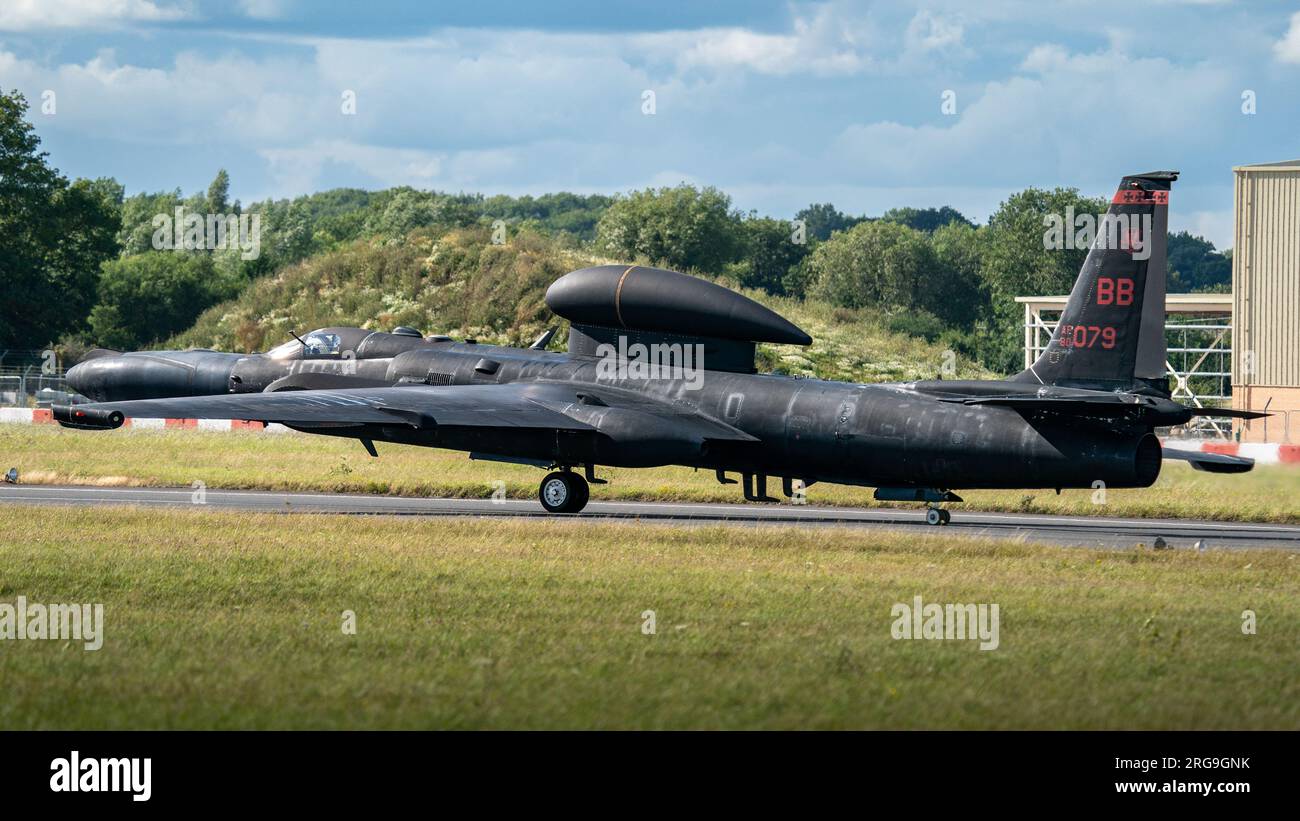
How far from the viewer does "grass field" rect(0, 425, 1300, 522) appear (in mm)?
33156

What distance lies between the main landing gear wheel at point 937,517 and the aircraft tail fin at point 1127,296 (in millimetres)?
4813

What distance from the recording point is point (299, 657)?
13.4 metres

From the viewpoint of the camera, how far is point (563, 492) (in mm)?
30062

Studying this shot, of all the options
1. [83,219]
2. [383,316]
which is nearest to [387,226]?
[83,219]

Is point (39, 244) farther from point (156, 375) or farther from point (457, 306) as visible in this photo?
point (156, 375)

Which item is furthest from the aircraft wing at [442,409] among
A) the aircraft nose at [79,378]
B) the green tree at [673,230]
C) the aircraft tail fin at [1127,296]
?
the green tree at [673,230]

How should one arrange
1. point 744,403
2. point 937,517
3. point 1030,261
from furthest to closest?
point 1030,261 < point 937,517 < point 744,403

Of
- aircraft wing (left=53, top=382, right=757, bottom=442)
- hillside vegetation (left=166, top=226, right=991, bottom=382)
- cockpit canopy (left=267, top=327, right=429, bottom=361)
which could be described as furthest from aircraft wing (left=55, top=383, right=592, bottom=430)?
hillside vegetation (left=166, top=226, right=991, bottom=382)

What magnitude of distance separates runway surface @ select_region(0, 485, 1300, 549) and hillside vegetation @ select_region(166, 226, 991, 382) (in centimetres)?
3452

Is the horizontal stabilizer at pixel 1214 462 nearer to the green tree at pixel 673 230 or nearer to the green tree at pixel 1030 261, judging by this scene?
the green tree at pixel 673 230

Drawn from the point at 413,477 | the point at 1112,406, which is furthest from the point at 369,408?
the point at 1112,406

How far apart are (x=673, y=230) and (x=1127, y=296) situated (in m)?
97.9
